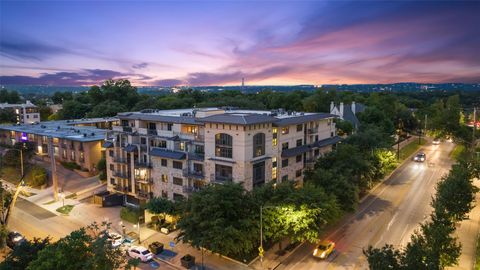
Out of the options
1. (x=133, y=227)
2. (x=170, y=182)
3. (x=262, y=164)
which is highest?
(x=262, y=164)

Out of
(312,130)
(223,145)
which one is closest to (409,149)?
(312,130)

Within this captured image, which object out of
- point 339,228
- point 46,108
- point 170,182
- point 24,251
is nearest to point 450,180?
point 339,228

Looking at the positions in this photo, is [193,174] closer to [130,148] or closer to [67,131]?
[130,148]

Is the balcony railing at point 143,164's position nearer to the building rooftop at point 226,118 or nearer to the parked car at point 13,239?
the building rooftop at point 226,118

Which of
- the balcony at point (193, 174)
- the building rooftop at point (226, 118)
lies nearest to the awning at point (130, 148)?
the building rooftop at point (226, 118)

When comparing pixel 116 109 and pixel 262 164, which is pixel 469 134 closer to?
pixel 262 164
